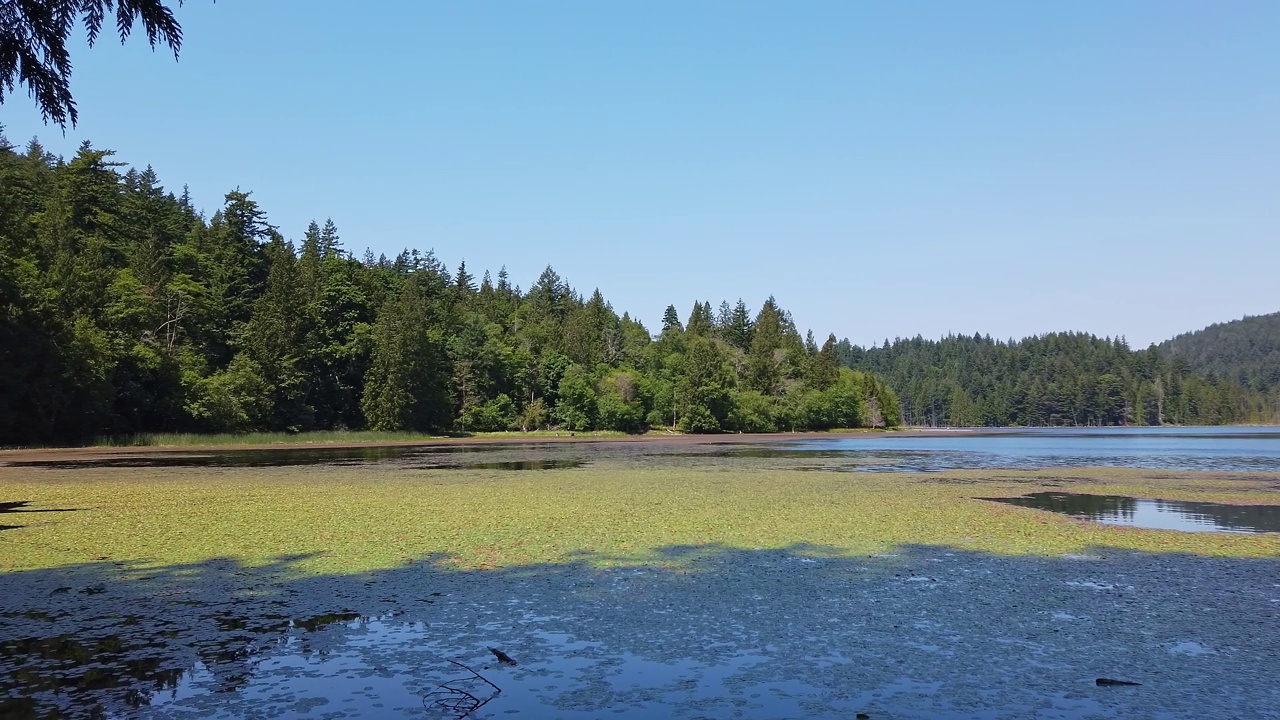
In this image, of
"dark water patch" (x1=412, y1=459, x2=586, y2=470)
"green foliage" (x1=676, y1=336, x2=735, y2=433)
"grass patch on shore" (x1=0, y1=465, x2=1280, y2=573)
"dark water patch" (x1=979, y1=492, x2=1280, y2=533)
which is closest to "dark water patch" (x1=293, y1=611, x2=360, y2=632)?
"grass patch on shore" (x1=0, y1=465, x2=1280, y2=573)

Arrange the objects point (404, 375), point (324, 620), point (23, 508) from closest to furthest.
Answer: point (324, 620), point (23, 508), point (404, 375)

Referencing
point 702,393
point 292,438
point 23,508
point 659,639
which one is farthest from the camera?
point 702,393

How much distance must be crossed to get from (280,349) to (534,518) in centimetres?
6842

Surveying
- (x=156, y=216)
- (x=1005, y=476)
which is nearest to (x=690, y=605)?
(x=1005, y=476)

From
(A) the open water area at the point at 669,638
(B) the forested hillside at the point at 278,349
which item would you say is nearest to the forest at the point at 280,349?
(B) the forested hillside at the point at 278,349

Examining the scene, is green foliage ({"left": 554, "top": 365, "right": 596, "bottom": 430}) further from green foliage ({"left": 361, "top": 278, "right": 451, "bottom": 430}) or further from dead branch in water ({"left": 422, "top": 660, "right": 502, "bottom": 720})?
dead branch in water ({"left": 422, "top": 660, "right": 502, "bottom": 720})

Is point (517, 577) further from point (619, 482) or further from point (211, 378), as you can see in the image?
point (211, 378)

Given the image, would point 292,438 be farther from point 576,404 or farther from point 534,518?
point 534,518

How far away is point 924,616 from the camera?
35.6ft

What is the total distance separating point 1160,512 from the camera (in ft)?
72.9

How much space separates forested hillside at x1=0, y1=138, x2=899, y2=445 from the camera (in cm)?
5847

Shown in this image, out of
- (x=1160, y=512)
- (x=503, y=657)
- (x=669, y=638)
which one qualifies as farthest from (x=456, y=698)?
(x=1160, y=512)

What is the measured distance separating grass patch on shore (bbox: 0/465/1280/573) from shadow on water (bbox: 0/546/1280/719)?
1463 mm

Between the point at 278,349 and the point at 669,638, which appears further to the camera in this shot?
the point at 278,349
